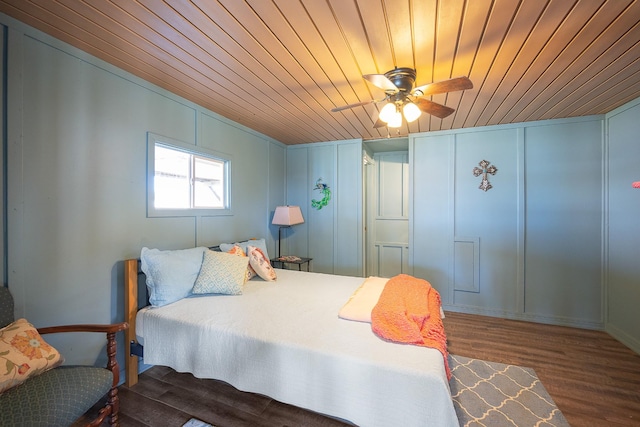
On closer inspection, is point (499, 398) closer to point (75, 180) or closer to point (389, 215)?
point (389, 215)

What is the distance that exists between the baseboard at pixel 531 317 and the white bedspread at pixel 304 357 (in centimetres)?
241

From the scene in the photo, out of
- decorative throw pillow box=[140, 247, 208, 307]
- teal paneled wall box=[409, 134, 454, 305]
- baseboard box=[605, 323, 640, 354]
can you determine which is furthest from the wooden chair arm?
baseboard box=[605, 323, 640, 354]

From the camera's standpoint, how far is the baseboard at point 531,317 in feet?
10.3

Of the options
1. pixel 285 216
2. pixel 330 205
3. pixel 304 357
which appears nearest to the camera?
pixel 304 357

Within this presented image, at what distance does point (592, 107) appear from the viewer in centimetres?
286

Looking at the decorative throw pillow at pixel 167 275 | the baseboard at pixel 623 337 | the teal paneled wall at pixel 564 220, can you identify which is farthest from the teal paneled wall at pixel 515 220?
the decorative throw pillow at pixel 167 275

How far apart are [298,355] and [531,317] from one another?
3.46 metres

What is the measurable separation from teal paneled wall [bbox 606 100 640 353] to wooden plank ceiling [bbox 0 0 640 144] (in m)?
0.39

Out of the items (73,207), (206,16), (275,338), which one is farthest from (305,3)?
(73,207)

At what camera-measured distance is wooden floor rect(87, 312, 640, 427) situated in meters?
1.77

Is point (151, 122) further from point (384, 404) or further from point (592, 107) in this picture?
point (592, 107)

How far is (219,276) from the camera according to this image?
2.32 metres

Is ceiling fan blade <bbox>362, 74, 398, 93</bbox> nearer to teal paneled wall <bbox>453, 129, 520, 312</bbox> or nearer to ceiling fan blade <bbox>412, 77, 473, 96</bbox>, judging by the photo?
ceiling fan blade <bbox>412, 77, 473, 96</bbox>

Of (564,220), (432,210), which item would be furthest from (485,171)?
(564,220)
